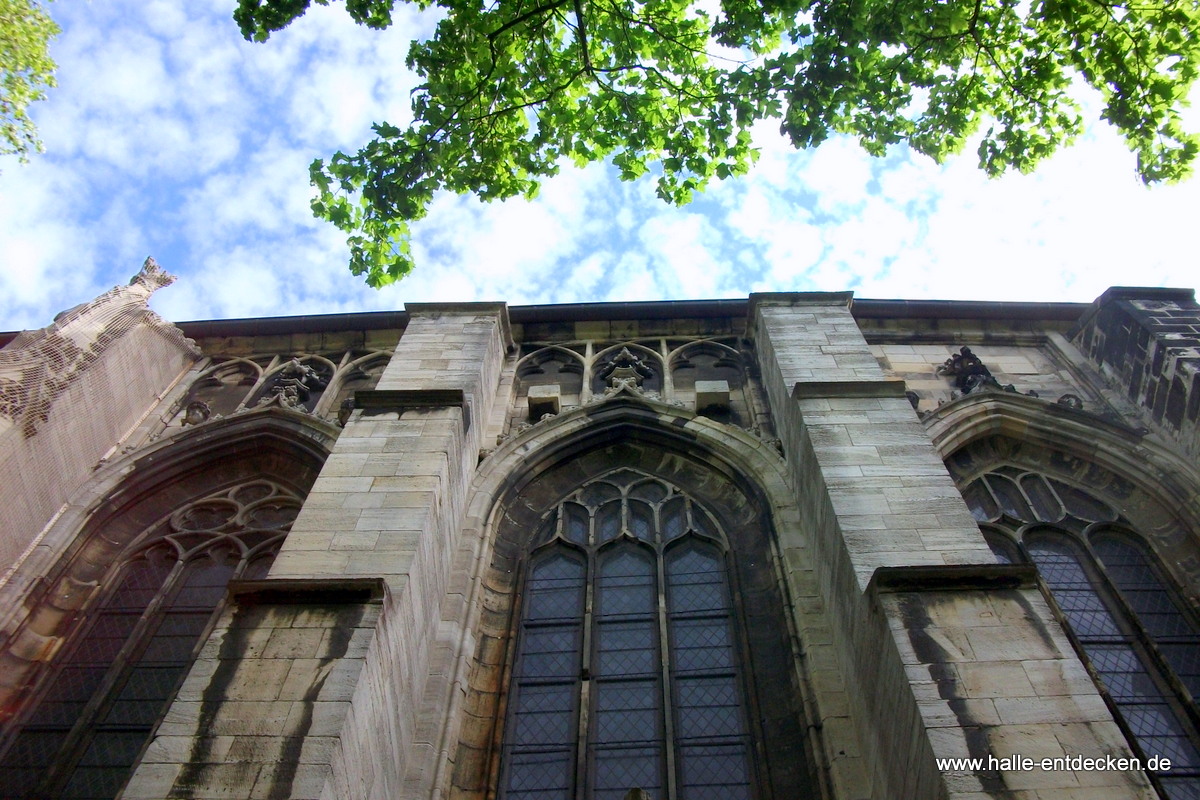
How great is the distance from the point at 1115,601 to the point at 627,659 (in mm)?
3916

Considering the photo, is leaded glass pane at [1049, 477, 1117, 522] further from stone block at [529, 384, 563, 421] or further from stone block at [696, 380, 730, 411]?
stone block at [529, 384, 563, 421]

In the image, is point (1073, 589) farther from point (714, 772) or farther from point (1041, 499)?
point (714, 772)

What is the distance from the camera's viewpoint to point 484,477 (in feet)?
28.2

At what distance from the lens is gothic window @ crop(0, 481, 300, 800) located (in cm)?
661

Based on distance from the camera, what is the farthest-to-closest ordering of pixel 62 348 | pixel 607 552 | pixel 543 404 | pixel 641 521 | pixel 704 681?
pixel 543 404 < pixel 62 348 < pixel 641 521 < pixel 607 552 < pixel 704 681

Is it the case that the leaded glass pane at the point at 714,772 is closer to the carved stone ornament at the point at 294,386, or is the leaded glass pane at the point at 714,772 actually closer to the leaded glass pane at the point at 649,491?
the leaded glass pane at the point at 649,491

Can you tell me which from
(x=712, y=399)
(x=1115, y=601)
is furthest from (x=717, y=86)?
(x=1115, y=601)

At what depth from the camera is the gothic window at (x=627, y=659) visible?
6.19 metres

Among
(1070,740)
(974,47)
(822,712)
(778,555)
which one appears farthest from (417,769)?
(974,47)

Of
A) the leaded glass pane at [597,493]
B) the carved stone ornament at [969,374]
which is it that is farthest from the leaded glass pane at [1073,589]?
the leaded glass pane at [597,493]

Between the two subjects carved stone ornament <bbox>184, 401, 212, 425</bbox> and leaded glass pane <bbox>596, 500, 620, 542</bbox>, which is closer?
leaded glass pane <bbox>596, 500, 620, 542</bbox>

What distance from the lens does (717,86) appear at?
8.48 metres

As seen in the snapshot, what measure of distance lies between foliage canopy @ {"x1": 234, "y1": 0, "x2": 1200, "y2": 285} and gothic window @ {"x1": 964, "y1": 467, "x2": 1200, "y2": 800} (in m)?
2.92

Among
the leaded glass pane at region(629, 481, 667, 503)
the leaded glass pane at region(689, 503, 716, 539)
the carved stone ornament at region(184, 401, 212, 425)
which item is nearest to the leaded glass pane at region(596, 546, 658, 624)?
the leaded glass pane at region(689, 503, 716, 539)
